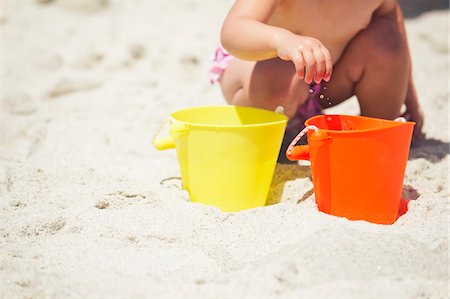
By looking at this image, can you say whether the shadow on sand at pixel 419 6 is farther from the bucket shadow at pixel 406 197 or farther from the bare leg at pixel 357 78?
the bucket shadow at pixel 406 197

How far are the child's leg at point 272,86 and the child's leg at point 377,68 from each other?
174mm

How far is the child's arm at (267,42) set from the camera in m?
1.20

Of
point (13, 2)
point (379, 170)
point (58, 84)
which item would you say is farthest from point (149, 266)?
point (13, 2)

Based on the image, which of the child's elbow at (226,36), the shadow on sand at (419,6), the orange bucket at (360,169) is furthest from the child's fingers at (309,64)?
the shadow on sand at (419,6)

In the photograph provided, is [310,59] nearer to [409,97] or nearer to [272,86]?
[272,86]

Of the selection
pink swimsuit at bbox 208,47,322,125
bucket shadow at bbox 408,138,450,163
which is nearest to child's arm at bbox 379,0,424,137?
bucket shadow at bbox 408,138,450,163

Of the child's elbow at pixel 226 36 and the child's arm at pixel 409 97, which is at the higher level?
the child's elbow at pixel 226 36

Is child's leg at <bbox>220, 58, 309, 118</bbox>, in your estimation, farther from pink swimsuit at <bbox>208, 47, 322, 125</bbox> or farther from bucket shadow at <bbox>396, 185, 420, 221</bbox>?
bucket shadow at <bbox>396, 185, 420, 221</bbox>

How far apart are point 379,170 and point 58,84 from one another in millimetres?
1756

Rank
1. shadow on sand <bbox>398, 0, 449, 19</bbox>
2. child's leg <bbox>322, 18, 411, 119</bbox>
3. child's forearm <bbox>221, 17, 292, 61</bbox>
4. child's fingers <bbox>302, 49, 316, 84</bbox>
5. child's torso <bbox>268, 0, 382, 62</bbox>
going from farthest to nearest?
1. shadow on sand <bbox>398, 0, 449, 19</bbox>
2. child's leg <bbox>322, 18, 411, 119</bbox>
3. child's torso <bbox>268, 0, 382, 62</bbox>
4. child's forearm <bbox>221, 17, 292, 61</bbox>
5. child's fingers <bbox>302, 49, 316, 84</bbox>

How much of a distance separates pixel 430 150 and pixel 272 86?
55cm

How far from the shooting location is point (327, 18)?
1.62 metres

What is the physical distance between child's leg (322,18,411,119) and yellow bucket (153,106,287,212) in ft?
1.26

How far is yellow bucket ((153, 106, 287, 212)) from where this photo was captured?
1347 millimetres
